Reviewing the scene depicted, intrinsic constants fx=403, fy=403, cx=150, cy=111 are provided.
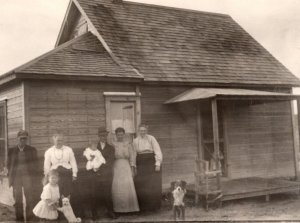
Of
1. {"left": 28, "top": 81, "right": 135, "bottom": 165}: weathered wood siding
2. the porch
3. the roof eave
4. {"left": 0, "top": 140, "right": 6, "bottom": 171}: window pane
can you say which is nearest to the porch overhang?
the porch

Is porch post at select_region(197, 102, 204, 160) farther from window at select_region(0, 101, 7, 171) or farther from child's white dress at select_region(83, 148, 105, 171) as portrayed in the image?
window at select_region(0, 101, 7, 171)

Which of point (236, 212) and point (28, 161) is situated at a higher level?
point (28, 161)

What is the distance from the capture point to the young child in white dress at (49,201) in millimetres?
7238

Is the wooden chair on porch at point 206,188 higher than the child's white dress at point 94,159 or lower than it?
lower

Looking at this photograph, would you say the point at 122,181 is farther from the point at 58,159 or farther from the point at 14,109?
the point at 14,109

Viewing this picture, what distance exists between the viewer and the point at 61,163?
7895 mm

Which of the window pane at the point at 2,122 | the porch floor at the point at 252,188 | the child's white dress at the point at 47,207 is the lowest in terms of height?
the porch floor at the point at 252,188

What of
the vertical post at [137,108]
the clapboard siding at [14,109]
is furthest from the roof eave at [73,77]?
the clapboard siding at [14,109]

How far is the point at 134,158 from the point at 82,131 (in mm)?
1744

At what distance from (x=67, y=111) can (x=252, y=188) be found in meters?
5.07

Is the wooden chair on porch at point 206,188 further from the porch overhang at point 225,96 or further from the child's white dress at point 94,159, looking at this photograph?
the child's white dress at point 94,159

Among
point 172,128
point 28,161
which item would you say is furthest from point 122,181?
point 172,128

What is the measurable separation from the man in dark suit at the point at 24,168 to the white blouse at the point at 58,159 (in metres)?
0.31

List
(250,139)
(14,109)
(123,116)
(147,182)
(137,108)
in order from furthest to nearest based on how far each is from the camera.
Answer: (250,139) → (137,108) → (123,116) → (14,109) → (147,182)
